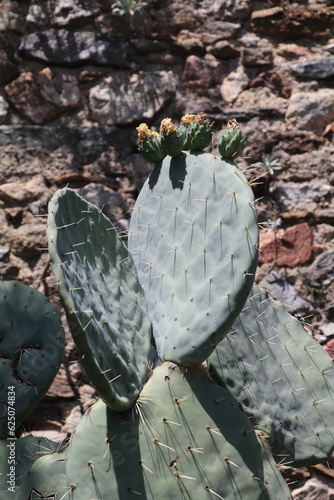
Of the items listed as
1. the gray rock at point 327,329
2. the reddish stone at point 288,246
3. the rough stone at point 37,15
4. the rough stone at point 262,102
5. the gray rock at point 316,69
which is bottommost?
the gray rock at point 327,329

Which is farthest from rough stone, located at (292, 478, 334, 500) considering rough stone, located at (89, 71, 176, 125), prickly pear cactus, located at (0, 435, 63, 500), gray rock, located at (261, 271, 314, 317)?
rough stone, located at (89, 71, 176, 125)

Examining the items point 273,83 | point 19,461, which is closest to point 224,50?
point 273,83

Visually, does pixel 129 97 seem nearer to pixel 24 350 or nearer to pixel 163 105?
pixel 163 105

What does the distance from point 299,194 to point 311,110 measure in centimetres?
42

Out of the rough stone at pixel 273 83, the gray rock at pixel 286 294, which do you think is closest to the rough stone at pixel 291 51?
the rough stone at pixel 273 83

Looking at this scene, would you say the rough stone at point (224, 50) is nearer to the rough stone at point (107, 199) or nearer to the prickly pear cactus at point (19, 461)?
the rough stone at point (107, 199)

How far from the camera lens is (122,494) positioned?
1.59 metres

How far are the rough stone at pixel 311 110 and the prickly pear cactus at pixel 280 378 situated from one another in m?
1.14

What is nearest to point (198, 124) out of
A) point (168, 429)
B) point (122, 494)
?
point (168, 429)

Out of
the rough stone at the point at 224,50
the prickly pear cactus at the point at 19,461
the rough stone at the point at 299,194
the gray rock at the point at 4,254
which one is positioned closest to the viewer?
the prickly pear cactus at the point at 19,461

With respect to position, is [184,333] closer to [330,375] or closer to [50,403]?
[330,375]

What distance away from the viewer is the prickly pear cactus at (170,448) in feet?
5.27

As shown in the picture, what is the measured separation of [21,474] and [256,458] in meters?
0.67

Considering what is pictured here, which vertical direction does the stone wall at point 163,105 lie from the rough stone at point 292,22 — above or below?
below
